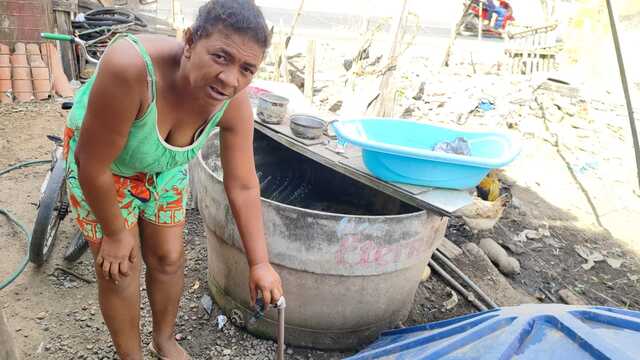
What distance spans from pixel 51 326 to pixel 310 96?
5.04 m

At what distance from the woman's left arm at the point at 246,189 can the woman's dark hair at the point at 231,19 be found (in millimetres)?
362

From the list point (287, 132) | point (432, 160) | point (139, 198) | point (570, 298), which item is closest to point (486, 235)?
point (570, 298)

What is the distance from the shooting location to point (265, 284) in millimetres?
1750

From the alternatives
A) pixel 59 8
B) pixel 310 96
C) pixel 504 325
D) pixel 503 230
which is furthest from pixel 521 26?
pixel 504 325

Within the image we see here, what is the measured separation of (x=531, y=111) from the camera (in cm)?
728

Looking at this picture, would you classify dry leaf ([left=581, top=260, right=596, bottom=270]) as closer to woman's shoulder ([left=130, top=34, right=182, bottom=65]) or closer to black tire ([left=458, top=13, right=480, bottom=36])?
woman's shoulder ([left=130, top=34, right=182, bottom=65])

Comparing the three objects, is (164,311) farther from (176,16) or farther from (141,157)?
(176,16)

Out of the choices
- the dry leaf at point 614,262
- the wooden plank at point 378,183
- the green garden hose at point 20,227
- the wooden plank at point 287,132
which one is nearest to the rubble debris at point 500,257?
the dry leaf at point 614,262

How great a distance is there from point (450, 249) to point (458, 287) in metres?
0.57

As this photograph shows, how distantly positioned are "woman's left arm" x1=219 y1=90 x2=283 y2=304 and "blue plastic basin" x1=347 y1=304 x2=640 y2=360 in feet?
1.82

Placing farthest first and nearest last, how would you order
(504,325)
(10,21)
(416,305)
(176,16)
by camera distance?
(176,16)
(10,21)
(416,305)
(504,325)

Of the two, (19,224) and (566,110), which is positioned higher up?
(566,110)

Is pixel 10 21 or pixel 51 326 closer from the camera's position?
pixel 51 326

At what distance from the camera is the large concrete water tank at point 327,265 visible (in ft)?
7.30
